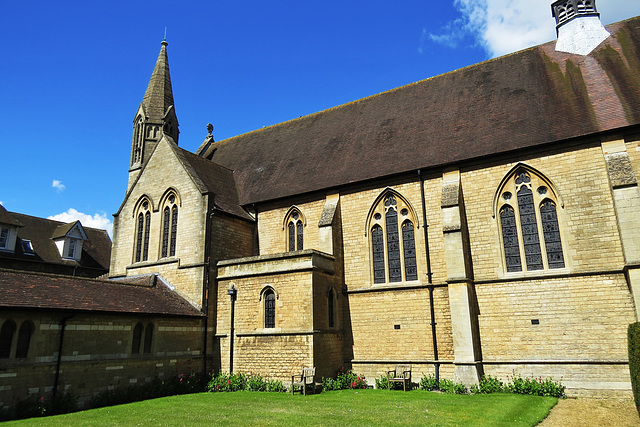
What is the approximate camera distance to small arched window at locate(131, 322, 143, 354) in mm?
16938

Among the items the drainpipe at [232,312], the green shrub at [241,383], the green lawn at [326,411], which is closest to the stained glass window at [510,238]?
the green lawn at [326,411]

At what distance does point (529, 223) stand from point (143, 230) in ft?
61.6

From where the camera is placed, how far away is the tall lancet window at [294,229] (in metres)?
22.2

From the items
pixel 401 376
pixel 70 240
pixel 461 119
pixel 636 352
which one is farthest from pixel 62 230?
pixel 636 352

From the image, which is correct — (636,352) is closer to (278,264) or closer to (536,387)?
(536,387)

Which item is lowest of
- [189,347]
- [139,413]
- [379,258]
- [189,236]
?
[139,413]

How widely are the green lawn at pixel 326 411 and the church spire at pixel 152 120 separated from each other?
1842 centimetres

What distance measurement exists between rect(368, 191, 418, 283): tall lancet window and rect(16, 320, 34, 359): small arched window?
1304 centimetres

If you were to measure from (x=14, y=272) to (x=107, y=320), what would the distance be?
11.8ft

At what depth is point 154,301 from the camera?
1873 centimetres

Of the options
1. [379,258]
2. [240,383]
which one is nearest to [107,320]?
[240,383]

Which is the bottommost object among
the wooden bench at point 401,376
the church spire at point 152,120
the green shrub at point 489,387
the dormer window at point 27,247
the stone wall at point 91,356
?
the green shrub at point 489,387

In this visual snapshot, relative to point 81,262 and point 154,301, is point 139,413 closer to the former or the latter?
point 154,301

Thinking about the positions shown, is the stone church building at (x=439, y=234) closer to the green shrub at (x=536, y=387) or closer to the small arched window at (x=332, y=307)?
the small arched window at (x=332, y=307)
